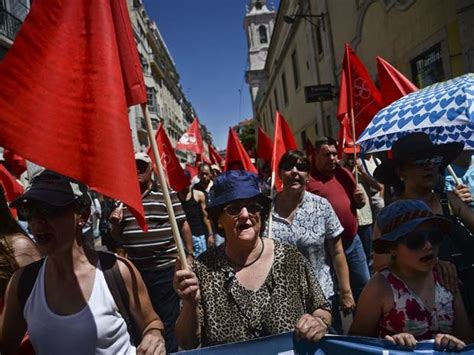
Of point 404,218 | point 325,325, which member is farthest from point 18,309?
point 404,218

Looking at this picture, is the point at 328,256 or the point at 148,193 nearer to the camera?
the point at 328,256

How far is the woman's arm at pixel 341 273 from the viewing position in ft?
11.3

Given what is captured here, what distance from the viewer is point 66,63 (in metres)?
1.87

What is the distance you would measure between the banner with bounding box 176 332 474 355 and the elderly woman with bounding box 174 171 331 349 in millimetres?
41

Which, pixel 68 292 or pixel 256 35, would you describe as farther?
pixel 256 35

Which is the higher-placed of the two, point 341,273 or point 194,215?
point 194,215

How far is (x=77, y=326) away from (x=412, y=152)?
2.09m

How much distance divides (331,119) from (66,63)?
48.8 ft

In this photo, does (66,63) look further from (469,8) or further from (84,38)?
(469,8)

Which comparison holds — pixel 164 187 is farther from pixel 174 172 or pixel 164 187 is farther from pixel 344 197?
pixel 174 172

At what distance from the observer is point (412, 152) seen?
2.81m

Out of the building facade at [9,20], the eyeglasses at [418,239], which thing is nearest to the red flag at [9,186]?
the eyeglasses at [418,239]

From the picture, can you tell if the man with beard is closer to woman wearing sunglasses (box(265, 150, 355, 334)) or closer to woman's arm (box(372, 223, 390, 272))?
woman wearing sunglasses (box(265, 150, 355, 334))

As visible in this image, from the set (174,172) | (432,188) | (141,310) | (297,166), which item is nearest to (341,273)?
(297,166)
